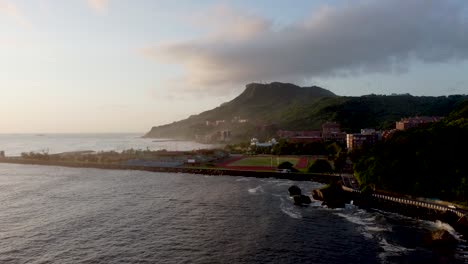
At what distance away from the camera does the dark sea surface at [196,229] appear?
40.3m

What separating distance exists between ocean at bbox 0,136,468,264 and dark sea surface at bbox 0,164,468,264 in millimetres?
110

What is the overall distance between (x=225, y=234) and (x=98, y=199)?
3305 cm

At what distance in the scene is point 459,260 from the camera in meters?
38.8

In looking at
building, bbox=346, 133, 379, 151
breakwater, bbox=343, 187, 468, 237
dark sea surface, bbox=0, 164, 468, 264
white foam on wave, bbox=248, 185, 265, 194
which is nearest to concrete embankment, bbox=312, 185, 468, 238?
breakwater, bbox=343, 187, 468, 237

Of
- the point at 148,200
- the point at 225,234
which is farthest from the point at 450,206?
the point at 148,200

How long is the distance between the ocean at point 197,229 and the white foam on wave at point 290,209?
15cm

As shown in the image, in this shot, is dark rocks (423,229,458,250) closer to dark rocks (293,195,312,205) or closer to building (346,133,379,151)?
dark rocks (293,195,312,205)

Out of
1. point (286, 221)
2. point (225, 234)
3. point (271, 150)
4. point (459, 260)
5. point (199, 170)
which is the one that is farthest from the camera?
point (271, 150)

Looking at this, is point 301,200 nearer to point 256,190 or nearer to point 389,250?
point 256,190

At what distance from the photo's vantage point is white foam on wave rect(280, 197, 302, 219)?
57.5m

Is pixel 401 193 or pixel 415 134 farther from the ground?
pixel 415 134

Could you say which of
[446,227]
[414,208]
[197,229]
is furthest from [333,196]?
[197,229]

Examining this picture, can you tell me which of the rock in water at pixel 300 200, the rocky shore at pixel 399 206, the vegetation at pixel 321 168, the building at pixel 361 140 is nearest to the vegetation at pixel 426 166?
the rocky shore at pixel 399 206

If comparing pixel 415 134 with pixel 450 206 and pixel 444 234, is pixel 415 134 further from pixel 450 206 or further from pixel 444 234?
pixel 444 234
